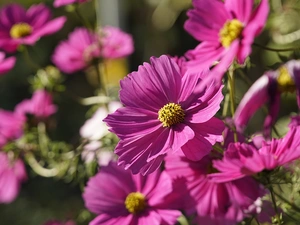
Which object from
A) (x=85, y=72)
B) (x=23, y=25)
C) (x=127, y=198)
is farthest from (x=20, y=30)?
(x=85, y=72)

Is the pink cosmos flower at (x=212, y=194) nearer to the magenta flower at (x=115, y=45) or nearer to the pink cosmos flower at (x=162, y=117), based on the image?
the pink cosmos flower at (x=162, y=117)

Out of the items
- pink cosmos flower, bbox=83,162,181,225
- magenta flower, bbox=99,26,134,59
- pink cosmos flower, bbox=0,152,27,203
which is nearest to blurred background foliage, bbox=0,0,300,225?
magenta flower, bbox=99,26,134,59

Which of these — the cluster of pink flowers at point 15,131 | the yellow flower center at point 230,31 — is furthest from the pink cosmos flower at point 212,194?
the cluster of pink flowers at point 15,131

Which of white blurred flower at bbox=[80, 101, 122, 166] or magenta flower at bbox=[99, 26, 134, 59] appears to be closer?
white blurred flower at bbox=[80, 101, 122, 166]

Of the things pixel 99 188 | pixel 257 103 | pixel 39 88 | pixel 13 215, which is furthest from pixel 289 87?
pixel 13 215

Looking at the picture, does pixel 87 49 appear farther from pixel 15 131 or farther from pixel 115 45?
pixel 15 131

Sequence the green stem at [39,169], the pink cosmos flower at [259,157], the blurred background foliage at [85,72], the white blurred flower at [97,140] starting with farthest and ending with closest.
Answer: the blurred background foliage at [85,72]
the green stem at [39,169]
the white blurred flower at [97,140]
the pink cosmos flower at [259,157]

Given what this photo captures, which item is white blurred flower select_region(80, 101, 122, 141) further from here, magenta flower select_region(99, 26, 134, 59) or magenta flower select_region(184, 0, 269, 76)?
magenta flower select_region(184, 0, 269, 76)
